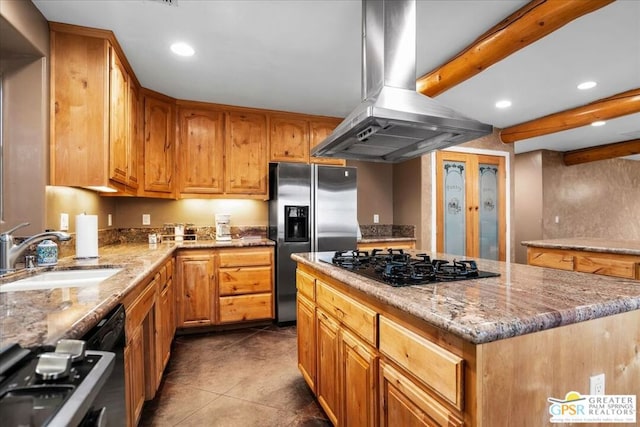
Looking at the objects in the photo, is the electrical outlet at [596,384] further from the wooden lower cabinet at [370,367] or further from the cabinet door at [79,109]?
the cabinet door at [79,109]

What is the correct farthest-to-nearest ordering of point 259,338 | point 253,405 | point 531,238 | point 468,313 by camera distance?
1. point 531,238
2. point 259,338
3. point 253,405
4. point 468,313

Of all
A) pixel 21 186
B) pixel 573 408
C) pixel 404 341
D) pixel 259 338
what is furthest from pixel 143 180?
pixel 573 408

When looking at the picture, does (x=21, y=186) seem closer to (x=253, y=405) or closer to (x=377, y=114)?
(x=253, y=405)

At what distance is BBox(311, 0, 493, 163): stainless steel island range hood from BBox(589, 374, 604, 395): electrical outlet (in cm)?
116

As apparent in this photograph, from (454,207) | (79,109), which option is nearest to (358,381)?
(79,109)

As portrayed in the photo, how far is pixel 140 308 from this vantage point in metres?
1.71

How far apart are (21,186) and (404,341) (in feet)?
7.72

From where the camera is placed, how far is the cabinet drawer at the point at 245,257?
132 inches

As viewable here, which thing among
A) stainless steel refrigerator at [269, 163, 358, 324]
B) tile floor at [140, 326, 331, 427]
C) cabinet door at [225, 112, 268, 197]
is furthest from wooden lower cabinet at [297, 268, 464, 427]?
cabinet door at [225, 112, 268, 197]

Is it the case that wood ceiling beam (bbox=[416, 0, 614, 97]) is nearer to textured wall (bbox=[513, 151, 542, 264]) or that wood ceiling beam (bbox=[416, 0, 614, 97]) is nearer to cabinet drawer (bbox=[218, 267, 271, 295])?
cabinet drawer (bbox=[218, 267, 271, 295])

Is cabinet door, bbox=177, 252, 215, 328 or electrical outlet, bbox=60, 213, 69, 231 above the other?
electrical outlet, bbox=60, 213, 69, 231

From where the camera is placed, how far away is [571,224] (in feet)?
20.7

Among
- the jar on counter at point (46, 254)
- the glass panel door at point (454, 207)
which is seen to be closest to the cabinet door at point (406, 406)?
the jar on counter at point (46, 254)

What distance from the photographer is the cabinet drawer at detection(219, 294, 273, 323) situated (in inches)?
132
